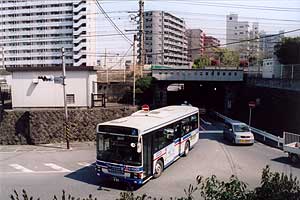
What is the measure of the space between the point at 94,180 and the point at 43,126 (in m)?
7.57

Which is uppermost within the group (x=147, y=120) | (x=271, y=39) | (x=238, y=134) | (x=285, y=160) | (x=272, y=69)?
(x=271, y=39)

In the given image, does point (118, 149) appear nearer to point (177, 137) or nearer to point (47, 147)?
point (177, 137)

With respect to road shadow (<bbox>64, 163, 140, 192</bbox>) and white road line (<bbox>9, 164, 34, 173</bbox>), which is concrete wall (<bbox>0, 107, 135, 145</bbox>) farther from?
road shadow (<bbox>64, 163, 140, 192</bbox>)

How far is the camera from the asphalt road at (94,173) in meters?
8.77

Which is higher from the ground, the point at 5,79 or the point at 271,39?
the point at 271,39

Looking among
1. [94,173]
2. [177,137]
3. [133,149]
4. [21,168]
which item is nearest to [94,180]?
[94,173]

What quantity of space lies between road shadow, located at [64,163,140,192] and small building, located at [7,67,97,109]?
6913 mm

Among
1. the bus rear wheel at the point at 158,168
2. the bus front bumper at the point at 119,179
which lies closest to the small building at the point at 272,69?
the bus rear wheel at the point at 158,168

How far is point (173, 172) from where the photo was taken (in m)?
10.4

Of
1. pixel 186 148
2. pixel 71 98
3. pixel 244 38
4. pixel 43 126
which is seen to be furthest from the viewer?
pixel 244 38

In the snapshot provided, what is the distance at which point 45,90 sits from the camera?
56.3 feet

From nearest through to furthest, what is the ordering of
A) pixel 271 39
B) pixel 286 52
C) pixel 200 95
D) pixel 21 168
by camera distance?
pixel 21 168, pixel 286 52, pixel 271 39, pixel 200 95

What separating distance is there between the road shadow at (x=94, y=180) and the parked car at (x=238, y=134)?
6.98 m

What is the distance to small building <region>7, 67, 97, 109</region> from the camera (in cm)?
1700
